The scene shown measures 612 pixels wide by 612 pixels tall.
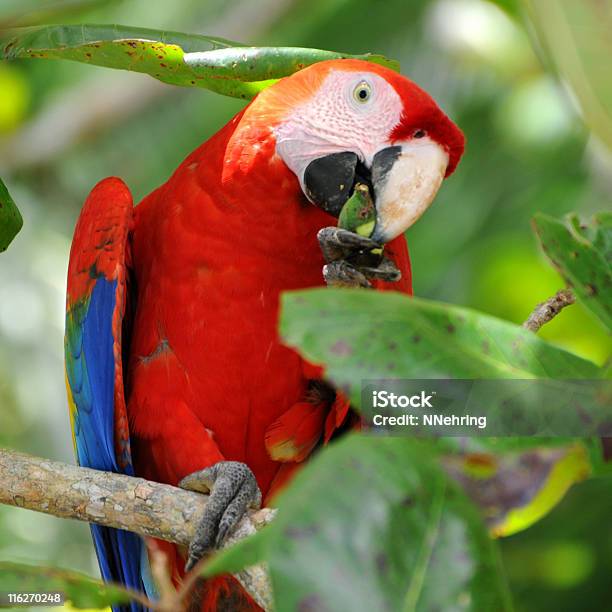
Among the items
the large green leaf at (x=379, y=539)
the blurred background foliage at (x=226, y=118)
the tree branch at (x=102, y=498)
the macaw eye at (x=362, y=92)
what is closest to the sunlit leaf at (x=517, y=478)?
the large green leaf at (x=379, y=539)

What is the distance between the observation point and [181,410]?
1.47 metres

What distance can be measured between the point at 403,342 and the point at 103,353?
0.93 meters

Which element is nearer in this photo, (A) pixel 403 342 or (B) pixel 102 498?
(A) pixel 403 342

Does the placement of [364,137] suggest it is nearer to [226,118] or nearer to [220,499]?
[220,499]

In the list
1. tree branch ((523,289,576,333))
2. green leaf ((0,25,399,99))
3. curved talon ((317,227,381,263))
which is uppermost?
green leaf ((0,25,399,99))

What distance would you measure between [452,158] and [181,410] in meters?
0.58

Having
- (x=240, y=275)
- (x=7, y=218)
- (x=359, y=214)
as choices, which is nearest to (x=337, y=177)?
(x=359, y=214)

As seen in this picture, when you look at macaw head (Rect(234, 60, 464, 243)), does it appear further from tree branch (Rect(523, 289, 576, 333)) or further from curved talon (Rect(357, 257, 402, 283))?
tree branch (Rect(523, 289, 576, 333))

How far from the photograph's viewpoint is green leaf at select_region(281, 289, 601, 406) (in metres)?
0.61

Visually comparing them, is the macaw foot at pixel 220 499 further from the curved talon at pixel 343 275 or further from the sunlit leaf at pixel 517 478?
the sunlit leaf at pixel 517 478

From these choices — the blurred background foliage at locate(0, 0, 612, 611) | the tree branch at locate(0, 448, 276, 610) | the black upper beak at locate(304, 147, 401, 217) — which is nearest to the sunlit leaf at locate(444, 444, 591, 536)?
the tree branch at locate(0, 448, 276, 610)

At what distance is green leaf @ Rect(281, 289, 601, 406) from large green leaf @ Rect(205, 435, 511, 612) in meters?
0.05

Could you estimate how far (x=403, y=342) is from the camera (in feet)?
2.08

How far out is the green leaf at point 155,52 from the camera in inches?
43.6
